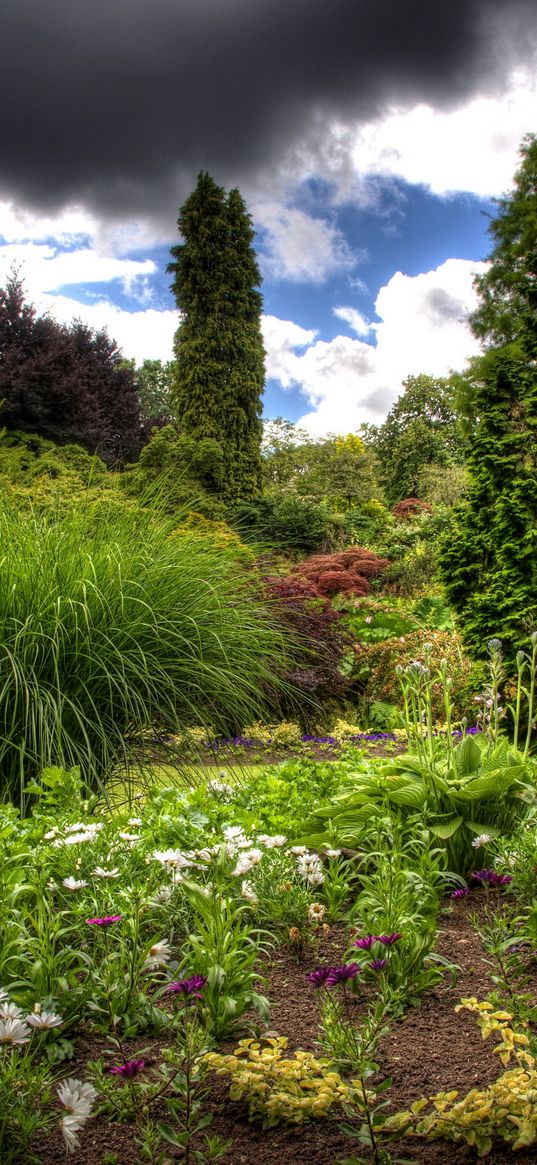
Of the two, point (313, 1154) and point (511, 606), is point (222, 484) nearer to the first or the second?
point (511, 606)

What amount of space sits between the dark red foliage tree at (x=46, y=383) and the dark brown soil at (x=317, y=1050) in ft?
48.7

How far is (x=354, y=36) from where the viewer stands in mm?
6906

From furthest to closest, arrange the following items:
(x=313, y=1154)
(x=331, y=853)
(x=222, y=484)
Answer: (x=222, y=484), (x=331, y=853), (x=313, y=1154)

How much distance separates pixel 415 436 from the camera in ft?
86.6

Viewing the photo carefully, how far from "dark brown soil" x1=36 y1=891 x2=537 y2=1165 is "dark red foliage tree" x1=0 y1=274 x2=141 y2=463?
14841 mm

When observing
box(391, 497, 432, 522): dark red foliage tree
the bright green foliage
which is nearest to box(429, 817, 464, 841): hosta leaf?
box(391, 497, 432, 522): dark red foliage tree

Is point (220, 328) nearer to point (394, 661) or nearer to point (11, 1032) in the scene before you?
point (394, 661)

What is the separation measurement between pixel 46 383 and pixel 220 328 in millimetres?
5068

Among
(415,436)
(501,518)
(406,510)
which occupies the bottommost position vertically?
(501,518)

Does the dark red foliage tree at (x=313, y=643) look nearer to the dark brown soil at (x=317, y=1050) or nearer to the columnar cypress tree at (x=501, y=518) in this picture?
the columnar cypress tree at (x=501, y=518)

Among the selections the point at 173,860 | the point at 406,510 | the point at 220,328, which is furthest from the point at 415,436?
the point at 173,860

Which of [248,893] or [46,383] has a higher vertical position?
[46,383]

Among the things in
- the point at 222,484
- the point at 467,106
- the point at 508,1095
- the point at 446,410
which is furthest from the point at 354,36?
the point at 446,410

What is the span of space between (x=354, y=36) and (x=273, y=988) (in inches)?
319
